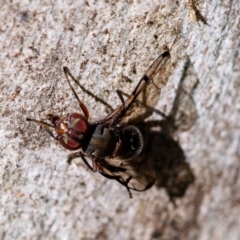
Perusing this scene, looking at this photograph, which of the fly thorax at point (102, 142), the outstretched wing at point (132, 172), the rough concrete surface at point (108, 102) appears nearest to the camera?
the rough concrete surface at point (108, 102)

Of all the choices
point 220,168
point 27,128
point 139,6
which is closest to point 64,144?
point 27,128

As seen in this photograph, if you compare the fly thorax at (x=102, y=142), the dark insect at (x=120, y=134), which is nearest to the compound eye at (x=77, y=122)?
the dark insect at (x=120, y=134)

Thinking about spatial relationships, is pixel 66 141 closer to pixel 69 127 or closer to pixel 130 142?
pixel 69 127

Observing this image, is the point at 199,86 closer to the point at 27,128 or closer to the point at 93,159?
the point at 93,159

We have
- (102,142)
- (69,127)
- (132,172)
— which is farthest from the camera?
(132,172)

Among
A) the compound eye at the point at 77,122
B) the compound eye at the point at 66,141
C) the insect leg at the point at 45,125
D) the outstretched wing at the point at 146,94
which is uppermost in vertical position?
the outstretched wing at the point at 146,94

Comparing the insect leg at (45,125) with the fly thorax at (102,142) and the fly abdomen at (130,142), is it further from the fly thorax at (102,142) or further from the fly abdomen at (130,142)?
the fly abdomen at (130,142)

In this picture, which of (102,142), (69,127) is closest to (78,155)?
(102,142)

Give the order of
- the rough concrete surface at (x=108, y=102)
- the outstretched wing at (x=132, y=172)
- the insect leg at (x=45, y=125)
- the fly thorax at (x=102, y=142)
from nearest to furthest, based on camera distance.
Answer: the rough concrete surface at (x=108, y=102) < the insect leg at (x=45, y=125) < the fly thorax at (x=102, y=142) < the outstretched wing at (x=132, y=172)
